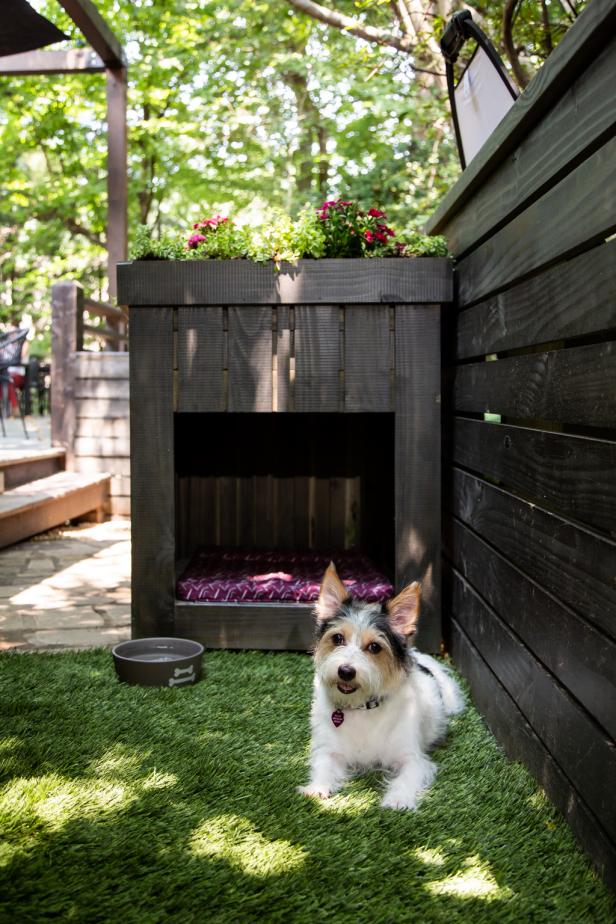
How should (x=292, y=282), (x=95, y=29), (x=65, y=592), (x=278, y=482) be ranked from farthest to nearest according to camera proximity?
(x=95, y=29) < (x=278, y=482) < (x=65, y=592) < (x=292, y=282)

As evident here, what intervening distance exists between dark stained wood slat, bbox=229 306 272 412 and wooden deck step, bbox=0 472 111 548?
272 cm

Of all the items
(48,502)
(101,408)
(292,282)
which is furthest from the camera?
(101,408)

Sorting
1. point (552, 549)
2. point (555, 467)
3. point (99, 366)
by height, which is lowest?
point (552, 549)

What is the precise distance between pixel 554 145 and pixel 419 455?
167 cm

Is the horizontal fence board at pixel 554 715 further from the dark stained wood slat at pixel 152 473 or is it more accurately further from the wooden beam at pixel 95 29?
the wooden beam at pixel 95 29

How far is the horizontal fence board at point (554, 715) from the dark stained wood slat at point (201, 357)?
1416mm

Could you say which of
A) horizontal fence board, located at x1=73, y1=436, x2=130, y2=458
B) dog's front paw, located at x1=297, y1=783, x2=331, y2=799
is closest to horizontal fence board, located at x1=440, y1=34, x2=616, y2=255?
dog's front paw, located at x1=297, y1=783, x2=331, y2=799

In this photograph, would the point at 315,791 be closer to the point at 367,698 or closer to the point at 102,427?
the point at 367,698

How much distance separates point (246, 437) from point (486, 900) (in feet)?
11.8

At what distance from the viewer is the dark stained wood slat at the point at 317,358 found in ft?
12.0

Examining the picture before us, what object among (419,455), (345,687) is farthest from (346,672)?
(419,455)

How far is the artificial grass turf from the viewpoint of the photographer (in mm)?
1826

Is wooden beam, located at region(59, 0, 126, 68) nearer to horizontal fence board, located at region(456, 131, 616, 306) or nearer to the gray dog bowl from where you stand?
horizontal fence board, located at region(456, 131, 616, 306)

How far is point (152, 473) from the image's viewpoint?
3748 millimetres
